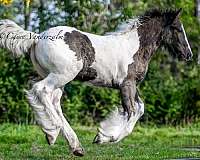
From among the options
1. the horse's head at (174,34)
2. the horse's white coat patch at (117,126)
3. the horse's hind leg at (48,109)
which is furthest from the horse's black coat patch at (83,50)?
the horse's head at (174,34)

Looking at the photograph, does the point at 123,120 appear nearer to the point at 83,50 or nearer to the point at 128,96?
the point at 128,96

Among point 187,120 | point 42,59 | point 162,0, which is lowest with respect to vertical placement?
point 187,120

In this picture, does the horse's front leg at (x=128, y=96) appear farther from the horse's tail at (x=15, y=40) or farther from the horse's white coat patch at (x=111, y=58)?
the horse's tail at (x=15, y=40)

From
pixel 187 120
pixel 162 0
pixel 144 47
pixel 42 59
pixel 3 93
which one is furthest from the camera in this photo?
pixel 162 0

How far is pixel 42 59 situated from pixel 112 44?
0.91m

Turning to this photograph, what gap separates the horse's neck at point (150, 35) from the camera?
830 centimetres

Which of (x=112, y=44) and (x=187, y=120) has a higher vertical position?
(x=112, y=44)

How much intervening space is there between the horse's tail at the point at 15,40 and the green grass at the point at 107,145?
137 cm

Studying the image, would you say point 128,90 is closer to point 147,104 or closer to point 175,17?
point 175,17

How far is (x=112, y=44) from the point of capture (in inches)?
314

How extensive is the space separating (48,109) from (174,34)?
2076mm

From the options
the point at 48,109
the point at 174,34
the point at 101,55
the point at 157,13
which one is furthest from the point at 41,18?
the point at 48,109

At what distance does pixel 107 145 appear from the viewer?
1021cm

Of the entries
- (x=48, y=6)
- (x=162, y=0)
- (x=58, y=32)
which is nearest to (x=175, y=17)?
(x=58, y=32)
